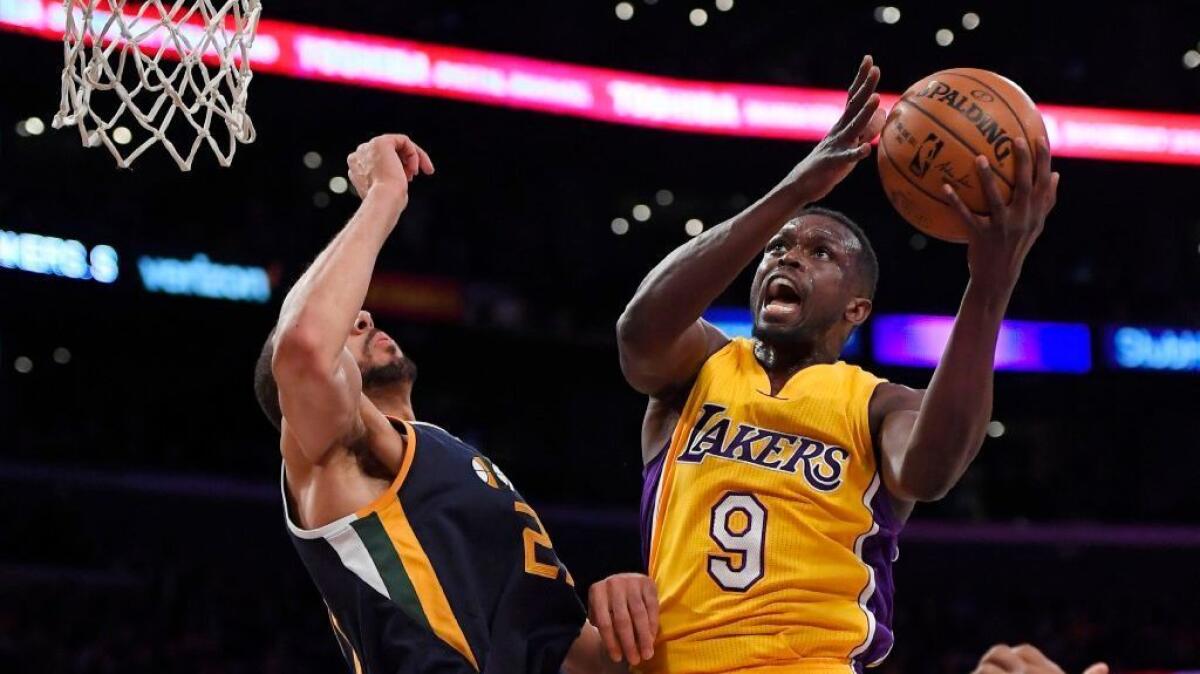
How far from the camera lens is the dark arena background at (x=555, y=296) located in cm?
1402

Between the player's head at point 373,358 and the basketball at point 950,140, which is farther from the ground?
the basketball at point 950,140

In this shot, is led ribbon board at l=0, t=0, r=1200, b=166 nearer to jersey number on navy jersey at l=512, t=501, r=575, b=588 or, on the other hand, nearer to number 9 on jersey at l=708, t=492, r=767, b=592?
jersey number on navy jersey at l=512, t=501, r=575, b=588

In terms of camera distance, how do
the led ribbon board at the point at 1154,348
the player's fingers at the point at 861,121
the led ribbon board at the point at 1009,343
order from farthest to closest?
the led ribbon board at the point at 1154,348 < the led ribbon board at the point at 1009,343 < the player's fingers at the point at 861,121

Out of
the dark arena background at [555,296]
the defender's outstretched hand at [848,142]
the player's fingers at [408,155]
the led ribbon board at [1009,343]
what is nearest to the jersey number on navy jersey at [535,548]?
the player's fingers at [408,155]

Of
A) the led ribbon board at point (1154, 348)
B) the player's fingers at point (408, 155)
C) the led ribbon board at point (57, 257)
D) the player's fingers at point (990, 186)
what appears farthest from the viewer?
the led ribbon board at point (1154, 348)

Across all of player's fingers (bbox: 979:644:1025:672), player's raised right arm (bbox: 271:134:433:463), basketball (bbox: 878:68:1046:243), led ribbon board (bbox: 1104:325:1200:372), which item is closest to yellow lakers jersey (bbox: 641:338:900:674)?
basketball (bbox: 878:68:1046:243)

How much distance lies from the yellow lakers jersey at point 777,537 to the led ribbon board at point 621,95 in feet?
33.2

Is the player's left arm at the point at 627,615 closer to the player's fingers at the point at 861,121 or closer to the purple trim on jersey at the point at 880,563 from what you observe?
the purple trim on jersey at the point at 880,563

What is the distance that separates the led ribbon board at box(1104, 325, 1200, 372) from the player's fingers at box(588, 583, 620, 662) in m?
15.5

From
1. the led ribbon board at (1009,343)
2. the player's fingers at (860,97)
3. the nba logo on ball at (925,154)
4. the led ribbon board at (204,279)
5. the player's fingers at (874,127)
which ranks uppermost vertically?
the player's fingers at (860,97)

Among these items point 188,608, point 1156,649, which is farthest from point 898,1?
point 188,608

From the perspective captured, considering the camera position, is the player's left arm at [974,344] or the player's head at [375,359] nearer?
the player's left arm at [974,344]

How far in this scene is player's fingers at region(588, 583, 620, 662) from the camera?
3.12 metres

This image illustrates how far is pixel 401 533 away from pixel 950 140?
1.50 m
